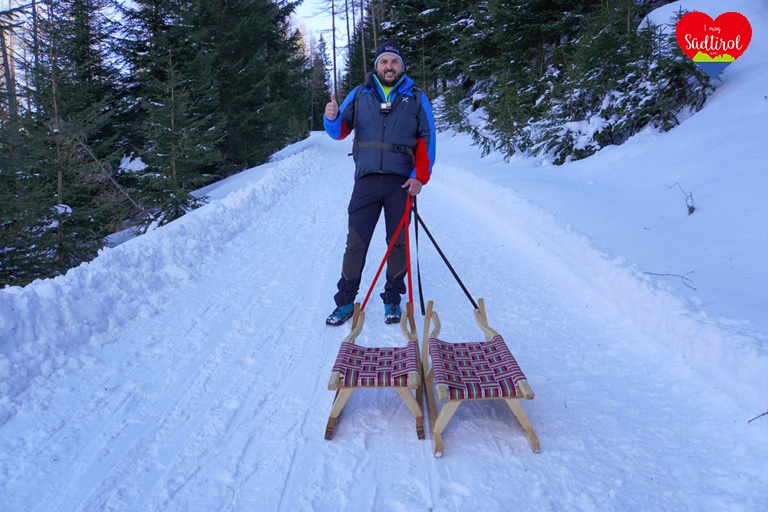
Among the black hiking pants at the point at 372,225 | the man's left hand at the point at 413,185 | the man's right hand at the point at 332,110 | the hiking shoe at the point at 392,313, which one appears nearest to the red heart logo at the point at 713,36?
the man's left hand at the point at 413,185

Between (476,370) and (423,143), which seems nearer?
Answer: (476,370)

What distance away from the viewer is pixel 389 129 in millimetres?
3867

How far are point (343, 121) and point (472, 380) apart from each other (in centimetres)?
248

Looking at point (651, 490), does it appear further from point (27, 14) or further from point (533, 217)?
point (27, 14)

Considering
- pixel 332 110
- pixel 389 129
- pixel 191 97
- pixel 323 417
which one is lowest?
pixel 323 417

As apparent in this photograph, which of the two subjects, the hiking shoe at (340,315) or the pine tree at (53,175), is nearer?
the hiking shoe at (340,315)

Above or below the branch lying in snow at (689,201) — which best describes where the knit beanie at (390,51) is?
above

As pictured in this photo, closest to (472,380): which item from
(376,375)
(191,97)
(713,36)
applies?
(376,375)

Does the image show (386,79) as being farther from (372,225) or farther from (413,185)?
(372,225)

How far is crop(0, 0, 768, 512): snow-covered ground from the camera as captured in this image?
91.1 inches

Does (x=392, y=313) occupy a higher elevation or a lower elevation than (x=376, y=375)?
lower

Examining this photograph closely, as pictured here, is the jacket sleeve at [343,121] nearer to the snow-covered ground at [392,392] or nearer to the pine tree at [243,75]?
the snow-covered ground at [392,392]

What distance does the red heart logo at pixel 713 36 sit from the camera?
8.74m

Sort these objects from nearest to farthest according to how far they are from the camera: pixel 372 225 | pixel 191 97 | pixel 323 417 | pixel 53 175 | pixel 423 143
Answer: pixel 323 417 → pixel 423 143 → pixel 372 225 → pixel 53 175 → pixel 191 97
